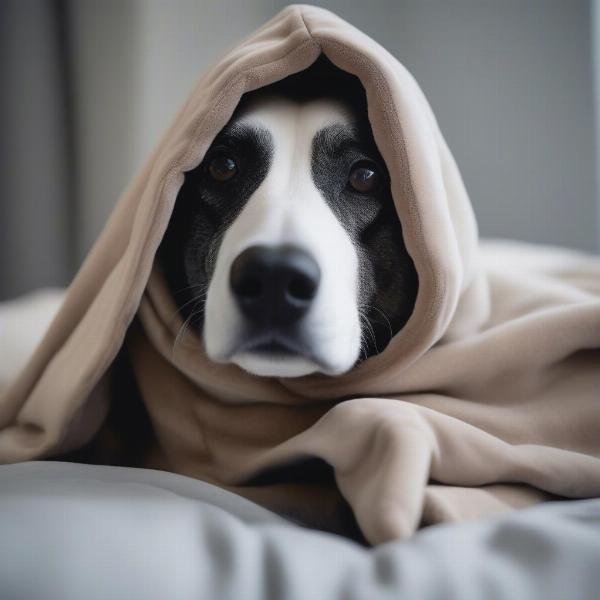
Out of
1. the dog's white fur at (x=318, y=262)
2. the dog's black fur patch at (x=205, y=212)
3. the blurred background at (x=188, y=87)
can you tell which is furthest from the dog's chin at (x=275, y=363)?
the blurred background at (x=188, y=87)

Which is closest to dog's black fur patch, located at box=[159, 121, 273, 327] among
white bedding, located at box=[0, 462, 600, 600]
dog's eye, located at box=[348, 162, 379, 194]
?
dog's eye, located at box=[348, 162, 379, 194]

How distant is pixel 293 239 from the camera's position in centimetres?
79

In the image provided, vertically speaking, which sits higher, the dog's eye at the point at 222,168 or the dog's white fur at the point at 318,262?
the dog's eye at the point at 222,168

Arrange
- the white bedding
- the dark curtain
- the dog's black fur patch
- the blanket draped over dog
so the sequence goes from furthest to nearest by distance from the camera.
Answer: the dark curtain, the dog's black fur patch, the blanket draped over dog, the white bedding

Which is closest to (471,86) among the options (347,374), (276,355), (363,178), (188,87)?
(188,87)

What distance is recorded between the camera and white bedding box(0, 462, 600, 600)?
0.53 metres

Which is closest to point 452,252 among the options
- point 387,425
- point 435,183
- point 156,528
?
point 435,183

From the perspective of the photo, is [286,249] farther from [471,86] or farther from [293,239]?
[471,86]

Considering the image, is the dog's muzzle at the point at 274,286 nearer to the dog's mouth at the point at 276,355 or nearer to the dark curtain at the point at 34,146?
the dog's mouth at the point at 276,355

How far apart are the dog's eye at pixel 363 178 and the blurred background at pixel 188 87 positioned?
192 cm

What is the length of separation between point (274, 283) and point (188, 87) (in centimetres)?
229

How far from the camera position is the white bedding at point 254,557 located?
53cm

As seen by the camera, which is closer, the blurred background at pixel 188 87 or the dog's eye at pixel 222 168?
the dog's eye at pixel 222 168

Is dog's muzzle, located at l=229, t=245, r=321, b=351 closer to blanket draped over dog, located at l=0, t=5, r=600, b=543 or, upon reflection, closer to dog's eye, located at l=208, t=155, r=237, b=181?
blanket draped over dog, located at l=0, t=5, r=600, b=543
